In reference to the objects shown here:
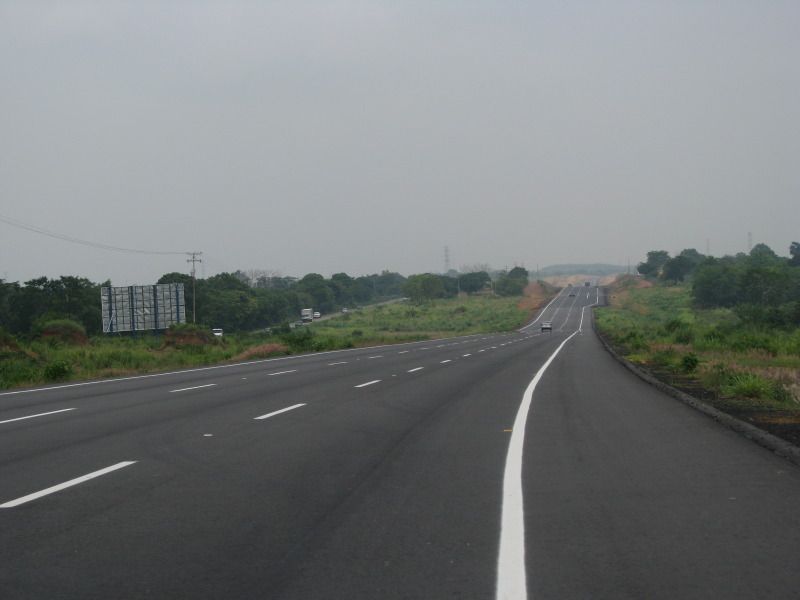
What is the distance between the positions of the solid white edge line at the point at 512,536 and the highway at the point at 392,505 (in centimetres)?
2

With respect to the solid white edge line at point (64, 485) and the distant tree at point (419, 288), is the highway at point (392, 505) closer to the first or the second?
the solid white edge line at point (64, 485)

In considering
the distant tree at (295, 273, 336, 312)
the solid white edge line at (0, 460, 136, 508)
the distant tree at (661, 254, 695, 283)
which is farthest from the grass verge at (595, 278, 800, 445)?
the distant tree at (661, 254, 695, 283)

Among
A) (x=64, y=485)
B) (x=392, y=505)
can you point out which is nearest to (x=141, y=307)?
(x=64, y=485)

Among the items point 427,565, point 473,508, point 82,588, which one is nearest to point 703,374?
point 473,508

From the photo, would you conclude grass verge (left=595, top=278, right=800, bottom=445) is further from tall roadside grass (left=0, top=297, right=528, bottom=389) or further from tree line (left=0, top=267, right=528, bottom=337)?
tree line (left=0, top=267, right=528, bottom=337)

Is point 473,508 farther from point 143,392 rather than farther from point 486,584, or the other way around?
point 143,392

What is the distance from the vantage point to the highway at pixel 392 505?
546 centimetres

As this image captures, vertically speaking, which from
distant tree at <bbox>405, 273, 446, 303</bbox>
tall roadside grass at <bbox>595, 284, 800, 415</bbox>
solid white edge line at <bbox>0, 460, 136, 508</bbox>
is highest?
distant tree at <bbox>405, 273, 446, 303</bbox>

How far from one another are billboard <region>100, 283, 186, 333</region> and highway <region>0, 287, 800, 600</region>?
4658 cm

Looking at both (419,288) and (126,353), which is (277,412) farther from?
(419,288)

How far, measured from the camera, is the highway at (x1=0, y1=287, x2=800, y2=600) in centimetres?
546

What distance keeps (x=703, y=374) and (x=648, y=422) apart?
32.7ft

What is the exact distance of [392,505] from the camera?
755 centimetres

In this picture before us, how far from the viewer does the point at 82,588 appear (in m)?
5.32
